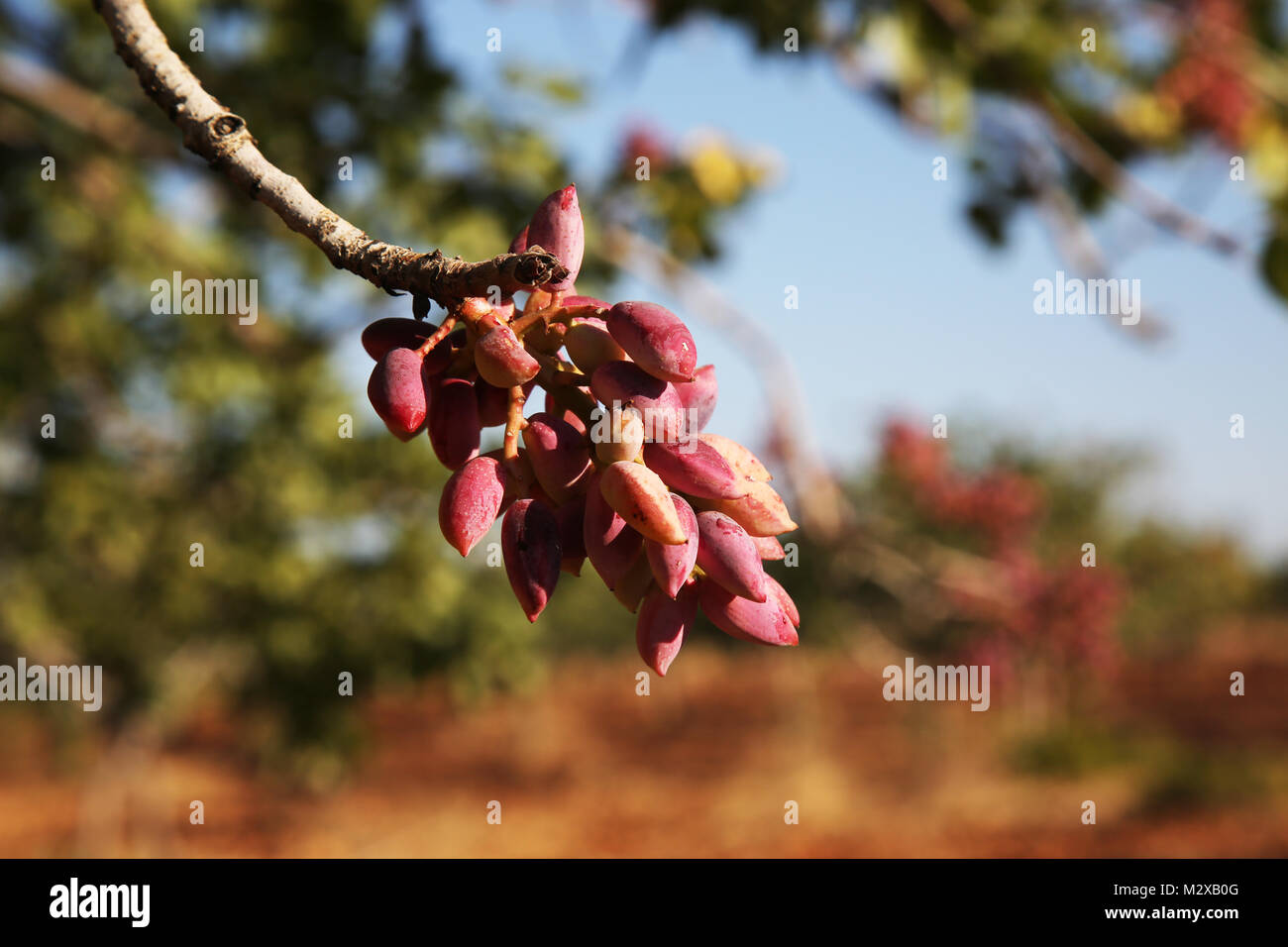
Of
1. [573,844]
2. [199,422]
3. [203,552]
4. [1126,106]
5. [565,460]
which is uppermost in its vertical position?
Result: [1126,106]

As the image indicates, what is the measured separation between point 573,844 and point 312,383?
1235cm

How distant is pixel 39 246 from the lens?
5312 mm

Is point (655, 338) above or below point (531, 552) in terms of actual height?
above

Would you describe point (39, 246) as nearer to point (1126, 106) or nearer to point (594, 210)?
point (594, 210)

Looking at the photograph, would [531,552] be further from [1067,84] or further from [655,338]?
[1067,84]

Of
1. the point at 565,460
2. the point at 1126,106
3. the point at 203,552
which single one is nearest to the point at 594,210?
the point at 1126,106

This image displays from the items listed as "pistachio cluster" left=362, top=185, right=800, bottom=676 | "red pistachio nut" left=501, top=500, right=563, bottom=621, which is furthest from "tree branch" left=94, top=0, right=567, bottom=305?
"red pistachio nut" left=501, top=500, right=563, bottom=621

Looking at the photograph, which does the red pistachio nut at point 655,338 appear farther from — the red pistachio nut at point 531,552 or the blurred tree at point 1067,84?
the blurred tree at point 1067,84

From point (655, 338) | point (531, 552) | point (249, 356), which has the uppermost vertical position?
point (249, 356)

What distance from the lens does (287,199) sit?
66cm

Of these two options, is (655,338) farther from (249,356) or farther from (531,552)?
(249,356)

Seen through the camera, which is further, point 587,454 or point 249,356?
point 249,356

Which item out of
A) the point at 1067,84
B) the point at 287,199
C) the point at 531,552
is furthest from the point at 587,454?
the point at 1067,84

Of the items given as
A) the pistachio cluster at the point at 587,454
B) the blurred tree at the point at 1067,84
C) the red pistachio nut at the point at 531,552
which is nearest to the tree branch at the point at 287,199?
the pistachio cluster at the point at 587,454
